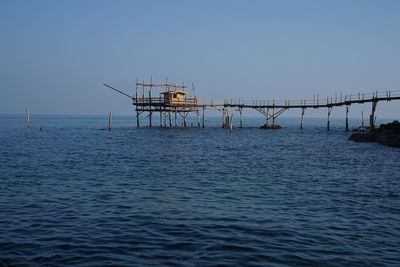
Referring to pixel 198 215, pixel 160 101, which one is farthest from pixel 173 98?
pixel 198 215

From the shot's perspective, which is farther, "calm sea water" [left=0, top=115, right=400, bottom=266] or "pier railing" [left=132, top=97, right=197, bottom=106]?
"pier railing" [left=132, top=97, right=197, bottom=106]

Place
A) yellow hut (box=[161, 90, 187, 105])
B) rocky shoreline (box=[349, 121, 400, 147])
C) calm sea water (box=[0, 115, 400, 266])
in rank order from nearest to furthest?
calm sea water (box=[0, 115, 400, 266]) < rocky shoreline (box=[349, 121, 400, 147]) < yellow hut (box=[161, 90, 187, 105])

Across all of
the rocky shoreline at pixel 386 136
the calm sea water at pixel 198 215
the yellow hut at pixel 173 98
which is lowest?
the calm sea water at pixel 198 215

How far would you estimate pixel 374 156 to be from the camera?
29484 mm

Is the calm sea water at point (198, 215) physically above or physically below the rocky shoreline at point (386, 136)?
below

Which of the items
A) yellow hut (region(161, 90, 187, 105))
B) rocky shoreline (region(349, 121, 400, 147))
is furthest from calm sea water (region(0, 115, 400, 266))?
yellow hut (region(161, 90, 187, 105))

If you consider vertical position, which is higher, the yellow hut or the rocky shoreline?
the yellow hut

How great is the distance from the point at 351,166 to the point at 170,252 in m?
18.4

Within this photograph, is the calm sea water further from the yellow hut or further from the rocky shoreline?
the yellow hut

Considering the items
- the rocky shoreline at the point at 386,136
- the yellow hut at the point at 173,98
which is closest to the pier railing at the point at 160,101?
the yellow hut at the point at 173,98

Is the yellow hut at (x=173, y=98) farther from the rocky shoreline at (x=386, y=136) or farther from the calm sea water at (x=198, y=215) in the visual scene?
the calm sea water at (x=198, y=215)

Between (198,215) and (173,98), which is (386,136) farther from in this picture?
(173,98)

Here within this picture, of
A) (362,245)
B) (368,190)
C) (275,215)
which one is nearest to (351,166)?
(368,190)

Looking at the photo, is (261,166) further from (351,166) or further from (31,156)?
(31,156)
